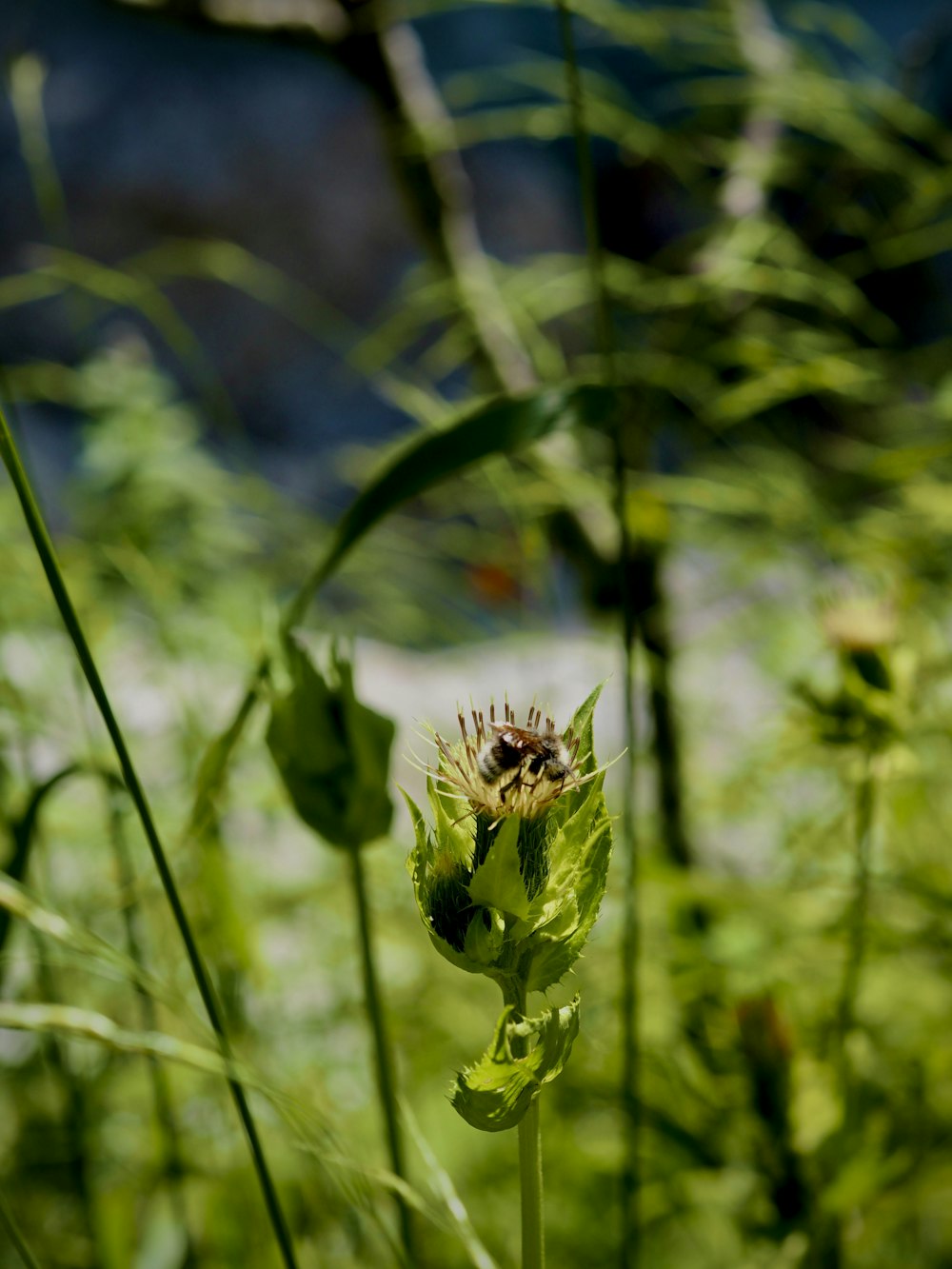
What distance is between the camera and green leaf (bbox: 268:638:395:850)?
18 centimetres

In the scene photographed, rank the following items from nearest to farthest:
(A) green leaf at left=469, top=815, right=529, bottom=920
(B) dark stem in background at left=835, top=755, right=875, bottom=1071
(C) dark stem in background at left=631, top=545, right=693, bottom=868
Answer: (A) green leaf at left=469, top=815, right=529, bottom=920
(B) dark stem in background at left=835, top=755, right=875, bottom=1071
(C) dark stem in background at left=631, top=545, right=693, bottom=868

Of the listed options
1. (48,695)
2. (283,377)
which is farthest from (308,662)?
(283,377)

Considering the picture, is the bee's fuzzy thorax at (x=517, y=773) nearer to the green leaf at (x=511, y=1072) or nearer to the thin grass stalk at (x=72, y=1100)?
the green leaf at (x=511, y=1072)

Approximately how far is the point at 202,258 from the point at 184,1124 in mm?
309

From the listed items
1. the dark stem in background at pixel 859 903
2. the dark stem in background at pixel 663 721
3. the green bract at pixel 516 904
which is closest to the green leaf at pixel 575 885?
the green bract at pixel 516 904

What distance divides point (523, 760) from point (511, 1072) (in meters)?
0.03

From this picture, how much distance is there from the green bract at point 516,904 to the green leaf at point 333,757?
0.18 feet

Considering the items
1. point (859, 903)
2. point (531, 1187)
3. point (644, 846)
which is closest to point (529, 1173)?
point (531, 1187)

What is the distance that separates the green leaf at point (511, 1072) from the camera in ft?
0.35

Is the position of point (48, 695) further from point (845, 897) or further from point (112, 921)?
point (845, 897)

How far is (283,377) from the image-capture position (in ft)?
10.2

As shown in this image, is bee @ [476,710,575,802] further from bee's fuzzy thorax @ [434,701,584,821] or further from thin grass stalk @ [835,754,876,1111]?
thin grass stalk @ [835,754,876,1111]

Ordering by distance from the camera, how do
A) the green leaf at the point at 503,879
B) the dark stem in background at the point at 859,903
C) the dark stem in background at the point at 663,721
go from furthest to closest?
the dark stem in background at the point at 663,721
the dark stem in background at the point at 859,903
the green leaf at the point at 503,879

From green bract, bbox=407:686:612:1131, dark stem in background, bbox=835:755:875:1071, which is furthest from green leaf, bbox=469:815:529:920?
dark stem in background, bbox=835:755:875:1071
